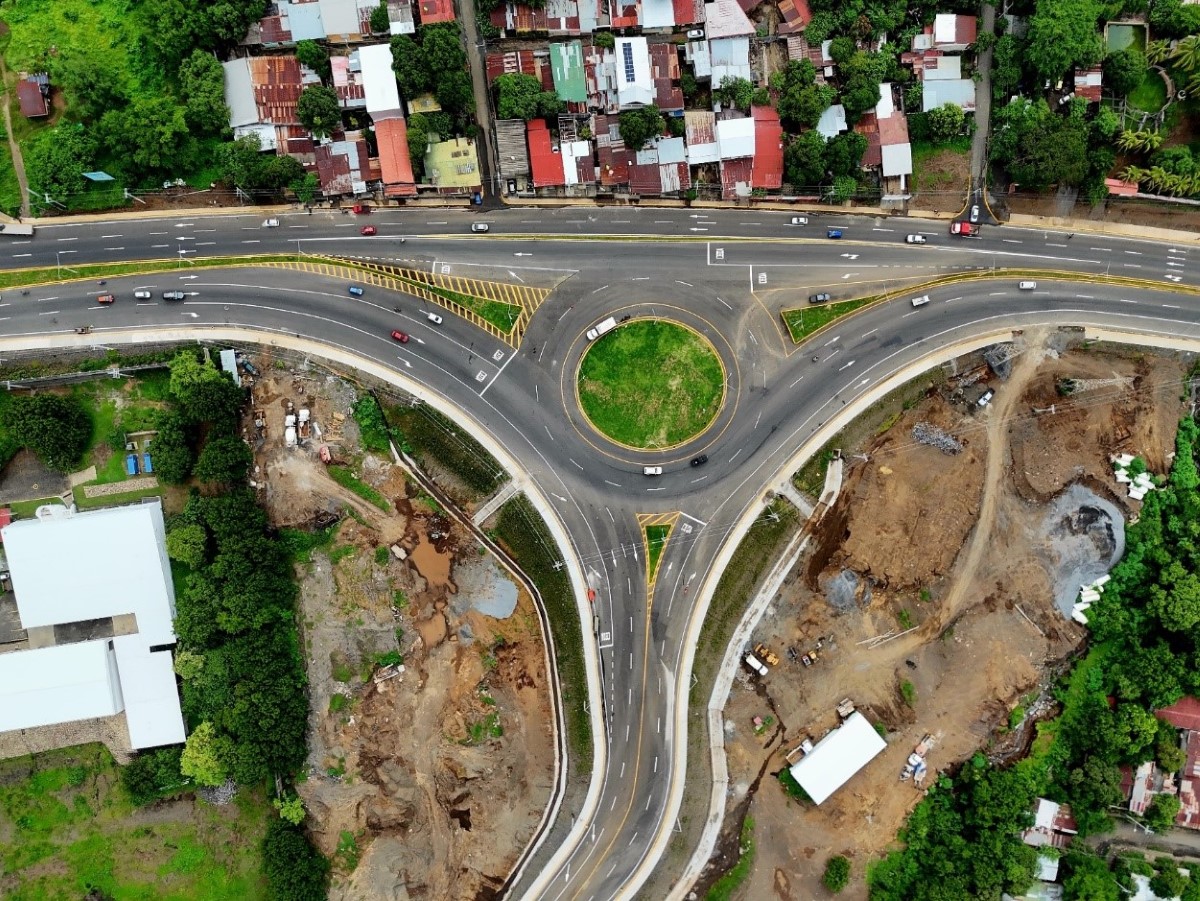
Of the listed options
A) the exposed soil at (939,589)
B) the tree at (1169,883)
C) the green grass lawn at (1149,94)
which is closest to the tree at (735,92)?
the exposed soil at (939,589)

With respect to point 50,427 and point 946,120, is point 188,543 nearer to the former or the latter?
point 50,427

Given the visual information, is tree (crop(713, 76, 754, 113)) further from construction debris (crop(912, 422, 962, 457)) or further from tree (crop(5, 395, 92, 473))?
tree (crop(5, 395, 92, 473))

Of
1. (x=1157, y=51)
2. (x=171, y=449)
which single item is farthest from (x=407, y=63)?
(x=1157, y=51)

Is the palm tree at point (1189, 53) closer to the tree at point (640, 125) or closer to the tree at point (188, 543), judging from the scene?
the tree at point (640, 125)

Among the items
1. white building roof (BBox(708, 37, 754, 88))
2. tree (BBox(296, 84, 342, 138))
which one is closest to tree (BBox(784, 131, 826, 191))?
white building roof (BBox(708, 37, 754, 88))

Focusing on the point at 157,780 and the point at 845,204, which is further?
the point at 845,204

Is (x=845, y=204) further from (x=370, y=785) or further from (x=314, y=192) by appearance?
(x=370, y=785)

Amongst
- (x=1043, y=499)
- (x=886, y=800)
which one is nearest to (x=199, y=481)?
(x=886, y=800)
